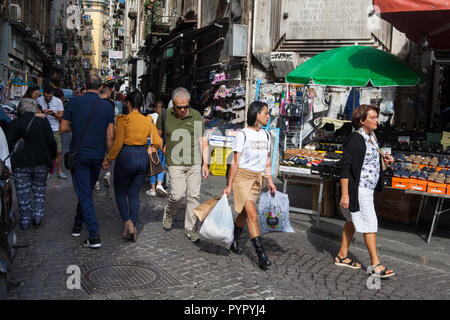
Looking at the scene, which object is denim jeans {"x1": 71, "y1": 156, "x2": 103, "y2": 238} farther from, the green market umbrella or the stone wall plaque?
the stone wall plaque

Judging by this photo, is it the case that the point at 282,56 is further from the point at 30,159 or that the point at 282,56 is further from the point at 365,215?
the point at 365,215

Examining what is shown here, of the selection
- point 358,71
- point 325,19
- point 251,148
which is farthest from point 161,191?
point 325,19

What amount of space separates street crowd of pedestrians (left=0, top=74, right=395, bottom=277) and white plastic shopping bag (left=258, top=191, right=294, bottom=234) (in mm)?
118

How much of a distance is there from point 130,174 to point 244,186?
1474mm

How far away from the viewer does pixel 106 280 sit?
4.67m

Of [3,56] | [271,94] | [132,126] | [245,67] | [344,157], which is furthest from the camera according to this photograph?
[3,56]

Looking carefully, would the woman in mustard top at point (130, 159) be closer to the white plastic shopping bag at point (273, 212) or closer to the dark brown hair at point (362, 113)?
the white plastic shopping bag at point (273, 212)

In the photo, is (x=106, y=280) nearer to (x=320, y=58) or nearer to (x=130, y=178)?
(x=130, y=178)

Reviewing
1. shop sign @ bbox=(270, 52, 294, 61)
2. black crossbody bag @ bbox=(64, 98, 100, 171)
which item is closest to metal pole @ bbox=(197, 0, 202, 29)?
shop sign @ bbox=(270, 52, 294, 61)

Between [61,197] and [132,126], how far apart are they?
133 inches

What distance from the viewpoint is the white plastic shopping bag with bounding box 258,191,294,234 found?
553cm

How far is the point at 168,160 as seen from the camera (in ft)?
20.4

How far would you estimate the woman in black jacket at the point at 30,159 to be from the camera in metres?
6.49

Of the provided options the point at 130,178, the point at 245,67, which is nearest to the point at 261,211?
the point at 130,178
